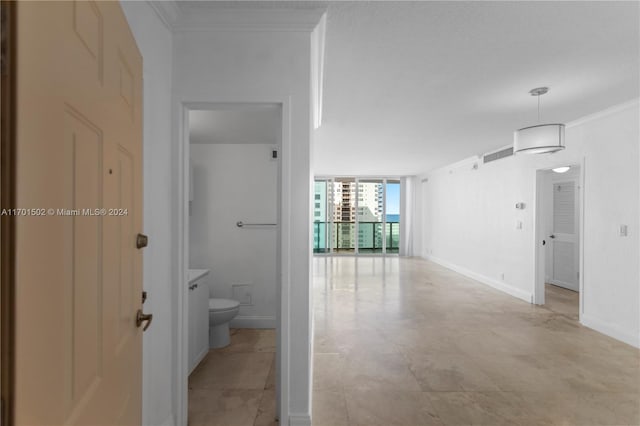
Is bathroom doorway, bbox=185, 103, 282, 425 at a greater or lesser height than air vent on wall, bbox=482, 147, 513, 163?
lesser

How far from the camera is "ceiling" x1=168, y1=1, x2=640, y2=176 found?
1858 millimetres

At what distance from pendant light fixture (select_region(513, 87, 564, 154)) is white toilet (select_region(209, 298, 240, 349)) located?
10.5ft

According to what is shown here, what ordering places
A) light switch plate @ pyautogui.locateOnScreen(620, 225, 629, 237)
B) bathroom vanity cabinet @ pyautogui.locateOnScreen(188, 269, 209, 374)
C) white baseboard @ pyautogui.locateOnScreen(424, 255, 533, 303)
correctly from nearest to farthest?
bathroom vanity cabinet @ pyautogui.locateOnScreen(188, 269, 209, 374), light switch plate @ pyautogui.locateOnScreen(620, 225, 629, 237), white baseboard @ pyautogui.locateOnScreen(424, 255, 533, 303)

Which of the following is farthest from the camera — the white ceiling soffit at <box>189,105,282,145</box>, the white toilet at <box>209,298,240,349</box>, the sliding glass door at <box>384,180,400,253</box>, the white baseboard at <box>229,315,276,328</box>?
the sliding glass door at <box>384,180,400,253</box>

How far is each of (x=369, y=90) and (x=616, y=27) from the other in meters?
1.73

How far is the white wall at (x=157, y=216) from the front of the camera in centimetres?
167

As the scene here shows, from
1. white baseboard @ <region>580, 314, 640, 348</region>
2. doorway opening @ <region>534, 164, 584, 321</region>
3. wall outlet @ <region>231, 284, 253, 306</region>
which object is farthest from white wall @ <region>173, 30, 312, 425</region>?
doorway opening @ <region>534, 164, 584, 321</region>

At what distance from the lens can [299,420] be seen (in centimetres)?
188

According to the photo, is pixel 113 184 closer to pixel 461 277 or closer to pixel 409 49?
pixel 409 49

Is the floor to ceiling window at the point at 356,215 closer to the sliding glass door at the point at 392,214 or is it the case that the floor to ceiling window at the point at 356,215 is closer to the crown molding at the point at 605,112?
the sliding glass door at the point at 392,214

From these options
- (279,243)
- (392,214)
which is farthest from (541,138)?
(392,214)

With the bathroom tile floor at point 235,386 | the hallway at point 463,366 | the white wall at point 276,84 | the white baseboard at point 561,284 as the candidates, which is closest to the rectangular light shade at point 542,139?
the hallway at point 463,366

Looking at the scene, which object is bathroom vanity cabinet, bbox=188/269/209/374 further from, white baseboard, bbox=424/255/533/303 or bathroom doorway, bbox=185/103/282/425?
white baseboard, bbox=424/255/533/303

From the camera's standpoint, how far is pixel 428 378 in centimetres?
262
